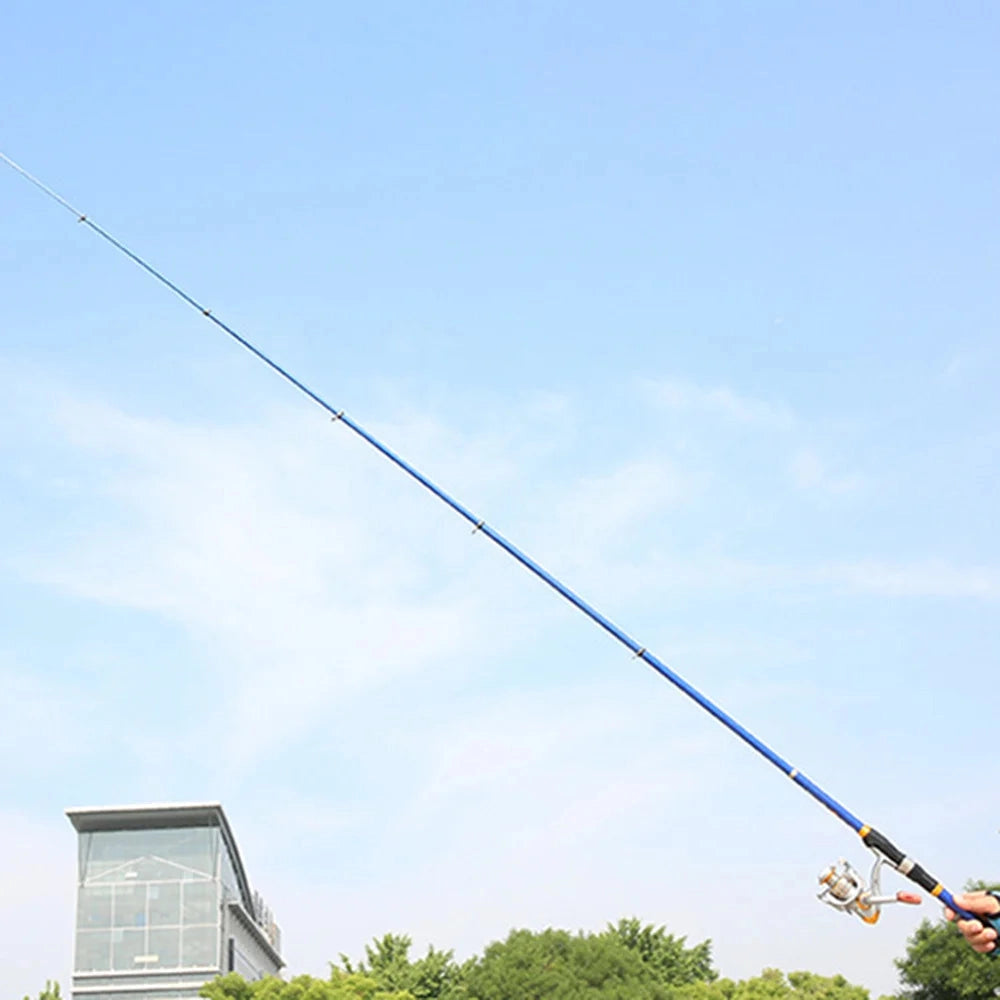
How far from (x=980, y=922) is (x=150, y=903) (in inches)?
2619

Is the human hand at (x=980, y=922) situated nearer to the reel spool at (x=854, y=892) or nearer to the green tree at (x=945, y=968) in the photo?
the reel spool at (x=854, y=892)

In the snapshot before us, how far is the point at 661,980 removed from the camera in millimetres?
71562

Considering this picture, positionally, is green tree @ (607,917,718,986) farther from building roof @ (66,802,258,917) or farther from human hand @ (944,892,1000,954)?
human hand @ (944,892,1000,954)

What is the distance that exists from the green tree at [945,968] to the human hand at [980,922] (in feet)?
167

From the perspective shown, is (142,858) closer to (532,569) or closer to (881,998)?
(881,998)

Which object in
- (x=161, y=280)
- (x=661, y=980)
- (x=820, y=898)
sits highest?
(x=661, y=980)

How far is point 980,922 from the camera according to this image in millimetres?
8523

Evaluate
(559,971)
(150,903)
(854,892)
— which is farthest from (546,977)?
(854,892)

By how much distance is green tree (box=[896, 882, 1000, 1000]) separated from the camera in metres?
57.9

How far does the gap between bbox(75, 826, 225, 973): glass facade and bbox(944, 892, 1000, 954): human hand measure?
6537cm

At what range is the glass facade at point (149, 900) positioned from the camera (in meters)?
68.8

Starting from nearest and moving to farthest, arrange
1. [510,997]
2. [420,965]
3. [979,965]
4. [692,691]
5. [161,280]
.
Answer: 1. [692,691]
2. [161,280]
3. [979,965]
4. [510,997]
5. [420,965]

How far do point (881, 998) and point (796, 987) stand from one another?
29.4 feet

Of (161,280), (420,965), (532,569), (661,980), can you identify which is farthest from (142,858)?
(532,569)
